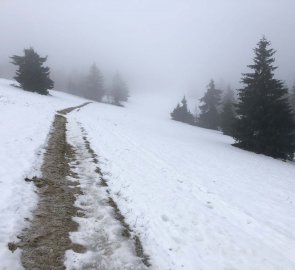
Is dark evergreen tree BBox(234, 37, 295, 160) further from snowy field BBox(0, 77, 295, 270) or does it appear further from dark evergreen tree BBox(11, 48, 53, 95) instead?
dark evergreen tree BBox(11, 48, 53, 95)

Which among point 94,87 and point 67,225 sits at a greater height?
point 94,87

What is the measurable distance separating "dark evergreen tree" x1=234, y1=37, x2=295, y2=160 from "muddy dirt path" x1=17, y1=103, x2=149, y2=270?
66.5 feet

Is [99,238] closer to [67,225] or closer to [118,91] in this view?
[67,225]

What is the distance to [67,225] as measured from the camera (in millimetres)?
6402

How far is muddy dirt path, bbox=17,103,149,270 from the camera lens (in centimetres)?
523

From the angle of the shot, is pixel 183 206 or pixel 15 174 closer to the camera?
pixel 15 174

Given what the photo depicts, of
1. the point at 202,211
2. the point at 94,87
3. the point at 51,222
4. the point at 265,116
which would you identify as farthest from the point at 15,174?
the point at 94,87

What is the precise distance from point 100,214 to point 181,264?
2255 mm

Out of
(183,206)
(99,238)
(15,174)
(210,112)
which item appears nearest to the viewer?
(99,238)

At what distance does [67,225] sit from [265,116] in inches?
946

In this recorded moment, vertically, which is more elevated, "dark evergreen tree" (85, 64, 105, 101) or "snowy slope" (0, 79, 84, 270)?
"dark evergreen tree" (85, 64, 105, 101)

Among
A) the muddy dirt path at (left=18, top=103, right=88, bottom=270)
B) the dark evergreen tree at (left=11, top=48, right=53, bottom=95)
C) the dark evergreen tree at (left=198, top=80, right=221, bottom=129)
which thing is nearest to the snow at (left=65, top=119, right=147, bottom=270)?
the muddy dirt path at (left=18, top=103, right=88, bottom=270)

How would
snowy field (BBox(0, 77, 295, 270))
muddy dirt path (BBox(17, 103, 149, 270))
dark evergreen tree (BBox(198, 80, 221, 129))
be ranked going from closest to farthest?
1. muddy dirt path (BBox(17, 103, 149, 270))
2. snowy field (BBox(0, 77, 295, 270))
3. dark evergreen tree (BBox(198, 80, 221, 129))

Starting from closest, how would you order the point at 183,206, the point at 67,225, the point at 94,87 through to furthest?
1. the point at 67,225
2. the point at 183,206
3. the point at 94,87
